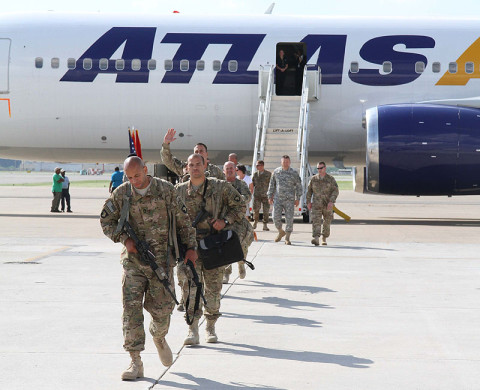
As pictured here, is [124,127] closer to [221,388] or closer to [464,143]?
[464,143]

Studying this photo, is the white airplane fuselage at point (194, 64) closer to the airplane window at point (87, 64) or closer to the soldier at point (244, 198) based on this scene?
the airplane window at point (87, 64)

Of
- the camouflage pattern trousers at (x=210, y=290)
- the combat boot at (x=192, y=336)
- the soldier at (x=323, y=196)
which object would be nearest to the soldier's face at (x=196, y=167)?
the camouflage pattern trousers at (x=210, y=290)

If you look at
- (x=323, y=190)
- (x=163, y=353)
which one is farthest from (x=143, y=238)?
(x=323, y=190)

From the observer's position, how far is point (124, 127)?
22.2 m

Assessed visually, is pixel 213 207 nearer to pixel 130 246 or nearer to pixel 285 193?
pixel 130 246

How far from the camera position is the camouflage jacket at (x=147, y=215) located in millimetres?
6324

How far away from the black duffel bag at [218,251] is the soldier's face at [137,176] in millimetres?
1338

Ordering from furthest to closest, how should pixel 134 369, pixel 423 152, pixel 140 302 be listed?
1. pixel 423 152
2. pixel 140 302
3. pixel 134 369

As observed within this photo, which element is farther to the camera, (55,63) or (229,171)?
(55,63)

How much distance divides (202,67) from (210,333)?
1506 cm

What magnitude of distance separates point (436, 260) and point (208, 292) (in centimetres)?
688

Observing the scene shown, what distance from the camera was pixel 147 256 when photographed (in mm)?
6199

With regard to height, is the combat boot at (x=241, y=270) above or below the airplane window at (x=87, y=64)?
below

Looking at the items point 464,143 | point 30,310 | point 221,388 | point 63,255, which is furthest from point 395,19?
point 221,388
